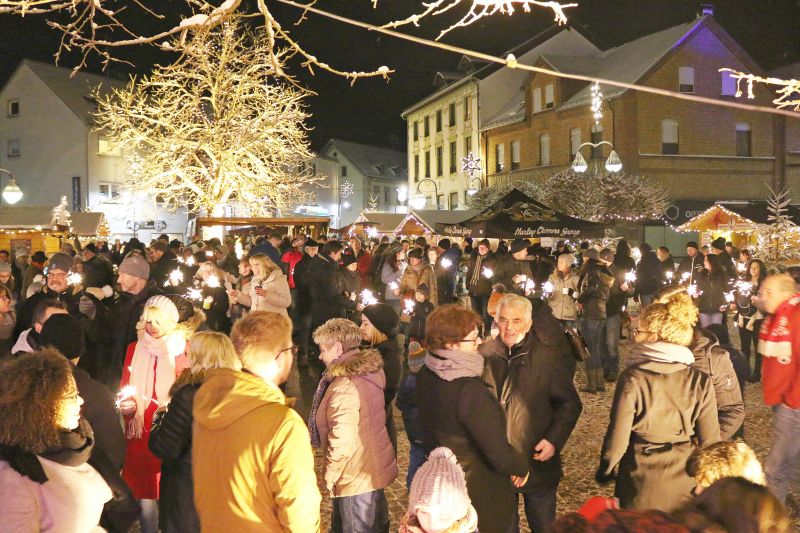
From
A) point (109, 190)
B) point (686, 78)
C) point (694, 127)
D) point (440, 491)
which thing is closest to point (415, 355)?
point (440, 491)

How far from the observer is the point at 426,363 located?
3645mm

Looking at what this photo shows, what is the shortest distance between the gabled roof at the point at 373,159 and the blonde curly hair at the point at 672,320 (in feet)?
233

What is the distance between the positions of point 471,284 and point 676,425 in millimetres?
9515

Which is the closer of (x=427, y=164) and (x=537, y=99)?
(x=537, y=99)

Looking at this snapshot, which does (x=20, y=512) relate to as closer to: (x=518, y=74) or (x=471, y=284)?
(x=471, y=284)

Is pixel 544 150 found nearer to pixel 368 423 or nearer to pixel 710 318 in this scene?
pixel 710 318

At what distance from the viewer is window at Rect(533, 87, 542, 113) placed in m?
39.0

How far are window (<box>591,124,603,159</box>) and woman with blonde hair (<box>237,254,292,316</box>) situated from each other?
2846 centimetres

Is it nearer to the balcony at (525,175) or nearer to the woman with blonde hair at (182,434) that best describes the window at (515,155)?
the balcony at (525,175)

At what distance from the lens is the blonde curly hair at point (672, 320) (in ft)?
12.4

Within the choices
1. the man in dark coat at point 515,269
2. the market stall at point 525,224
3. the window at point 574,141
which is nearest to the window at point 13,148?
the window at point 574,141

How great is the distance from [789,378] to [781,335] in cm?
31

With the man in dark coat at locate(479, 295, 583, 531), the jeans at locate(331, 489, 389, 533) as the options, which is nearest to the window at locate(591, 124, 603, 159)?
the man in dark coat at locate(479, 295, 583, 531)

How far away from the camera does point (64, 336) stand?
392 centimetres
